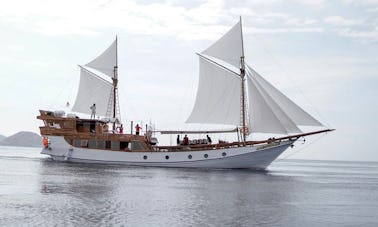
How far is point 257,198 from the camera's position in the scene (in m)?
32.2

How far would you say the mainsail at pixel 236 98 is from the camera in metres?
55.3

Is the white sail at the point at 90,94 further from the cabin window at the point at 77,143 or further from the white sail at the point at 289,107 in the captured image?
the white sail at the point at 289,107

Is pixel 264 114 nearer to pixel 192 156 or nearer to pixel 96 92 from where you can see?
pixel 192 156

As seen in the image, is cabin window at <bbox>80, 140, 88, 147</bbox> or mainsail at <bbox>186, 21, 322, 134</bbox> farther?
cabin window at <bbox>80, 140, 88, 147</bbox>

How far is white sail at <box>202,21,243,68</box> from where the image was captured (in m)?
62.7

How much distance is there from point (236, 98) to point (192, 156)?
8861mm

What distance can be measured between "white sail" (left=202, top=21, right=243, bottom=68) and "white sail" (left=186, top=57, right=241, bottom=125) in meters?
1.64

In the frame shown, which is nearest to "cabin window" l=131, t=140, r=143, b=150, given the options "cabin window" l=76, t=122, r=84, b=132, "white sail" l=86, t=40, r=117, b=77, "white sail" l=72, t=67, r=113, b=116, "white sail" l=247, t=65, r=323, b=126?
"cabin window" l=76, t=122, r=84, b=132

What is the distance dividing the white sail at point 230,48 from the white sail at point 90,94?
55.4ft

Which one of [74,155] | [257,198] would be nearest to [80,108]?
[74,155]

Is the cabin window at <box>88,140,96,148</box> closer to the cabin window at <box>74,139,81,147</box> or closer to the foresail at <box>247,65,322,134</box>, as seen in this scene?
the cabin window at <box>74,139,81,147</box>

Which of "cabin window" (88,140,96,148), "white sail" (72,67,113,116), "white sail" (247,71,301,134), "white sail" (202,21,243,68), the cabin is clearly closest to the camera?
"white sail" (247,71,301,134)

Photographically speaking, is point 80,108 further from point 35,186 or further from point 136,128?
point 35,186

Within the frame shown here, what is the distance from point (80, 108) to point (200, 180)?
31.0 meters
